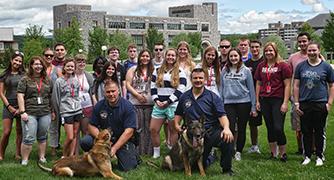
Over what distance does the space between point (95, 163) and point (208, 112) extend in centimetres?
183

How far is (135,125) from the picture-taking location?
24.3 feet

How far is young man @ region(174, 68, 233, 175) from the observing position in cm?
701

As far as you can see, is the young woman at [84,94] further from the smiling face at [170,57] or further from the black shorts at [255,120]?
the black shorts at [255,120]

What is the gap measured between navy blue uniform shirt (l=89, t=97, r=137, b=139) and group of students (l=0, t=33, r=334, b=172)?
0.45m

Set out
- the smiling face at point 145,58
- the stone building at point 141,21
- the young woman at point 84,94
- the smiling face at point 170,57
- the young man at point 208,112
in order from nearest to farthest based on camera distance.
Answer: the young man at point 208,112 < the smiling face at point 170,57 < the young woman at point 84,94 < the smiling face at point 145,58 < the stone building at point 141,21

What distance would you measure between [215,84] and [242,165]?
4.71ft

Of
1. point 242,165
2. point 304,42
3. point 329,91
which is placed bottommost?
point 242,165

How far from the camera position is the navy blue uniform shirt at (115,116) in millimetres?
7355

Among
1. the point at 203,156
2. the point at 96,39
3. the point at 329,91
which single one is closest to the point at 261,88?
the point at 329,91

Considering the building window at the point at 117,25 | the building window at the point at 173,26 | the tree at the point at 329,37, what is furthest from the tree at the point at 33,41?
the building window at the point at 173,26

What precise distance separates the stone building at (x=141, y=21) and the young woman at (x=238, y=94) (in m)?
92.3

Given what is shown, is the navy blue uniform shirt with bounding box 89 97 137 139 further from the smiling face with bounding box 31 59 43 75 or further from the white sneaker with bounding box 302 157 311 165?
the white sneaker with bounding box 302 157 311 165

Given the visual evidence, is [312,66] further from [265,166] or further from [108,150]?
[108,150]

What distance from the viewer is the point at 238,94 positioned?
26.2ft
